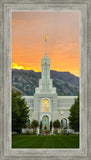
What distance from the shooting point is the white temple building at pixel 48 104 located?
46906 millimetres

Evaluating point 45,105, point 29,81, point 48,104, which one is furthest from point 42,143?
point 45,105

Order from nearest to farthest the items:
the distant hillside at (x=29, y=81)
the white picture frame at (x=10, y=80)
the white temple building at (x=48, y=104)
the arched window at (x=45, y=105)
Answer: the white picture frame at (x=10, y=80) < the distant hillside at (x=29, y=81) < the white temple building at (x=48, y=104) < the arched window at (x=45, y=105)

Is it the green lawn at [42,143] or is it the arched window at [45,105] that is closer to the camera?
the green lawn at [42,143]

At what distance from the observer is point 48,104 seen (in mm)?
48000

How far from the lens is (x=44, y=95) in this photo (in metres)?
48.7

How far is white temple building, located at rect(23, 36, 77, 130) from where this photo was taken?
46.9 meters

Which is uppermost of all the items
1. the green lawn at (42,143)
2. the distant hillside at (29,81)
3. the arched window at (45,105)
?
the distant hillside at (29,81)

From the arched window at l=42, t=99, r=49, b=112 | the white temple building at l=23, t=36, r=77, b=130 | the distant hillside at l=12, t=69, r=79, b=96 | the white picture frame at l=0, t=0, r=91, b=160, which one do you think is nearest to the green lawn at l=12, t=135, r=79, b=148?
the white picture frame at l=0, t=0, r=91, b=160

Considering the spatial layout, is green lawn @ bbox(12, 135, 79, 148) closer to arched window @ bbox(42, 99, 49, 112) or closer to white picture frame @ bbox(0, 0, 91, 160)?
white picture frame @ bbox(0, 0, 91, 160)

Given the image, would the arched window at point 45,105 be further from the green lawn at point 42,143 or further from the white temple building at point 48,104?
the green lawn at point 42,143

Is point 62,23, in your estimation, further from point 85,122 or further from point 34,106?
point 85,122

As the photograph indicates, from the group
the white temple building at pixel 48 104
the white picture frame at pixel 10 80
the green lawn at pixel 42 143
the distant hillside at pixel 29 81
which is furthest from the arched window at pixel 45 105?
the white picture frame at pixel 10 80

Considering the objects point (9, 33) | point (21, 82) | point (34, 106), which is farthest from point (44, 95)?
point (9, 33)

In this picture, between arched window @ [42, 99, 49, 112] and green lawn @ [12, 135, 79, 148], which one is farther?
arched window @ [42, 99, 49, 112]
